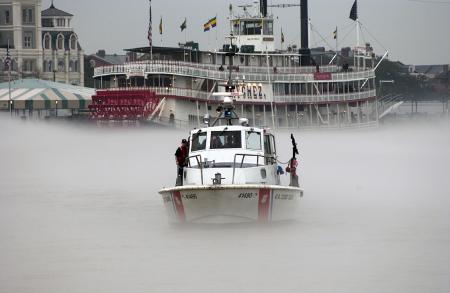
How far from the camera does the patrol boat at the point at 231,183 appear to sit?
40.2m

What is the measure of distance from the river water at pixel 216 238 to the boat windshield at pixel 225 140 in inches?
116

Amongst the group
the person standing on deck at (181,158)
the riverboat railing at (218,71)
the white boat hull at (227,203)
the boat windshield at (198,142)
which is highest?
the riverboat railing at (218,71)

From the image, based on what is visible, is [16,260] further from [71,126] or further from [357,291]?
[71,126]

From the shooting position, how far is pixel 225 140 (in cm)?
4284

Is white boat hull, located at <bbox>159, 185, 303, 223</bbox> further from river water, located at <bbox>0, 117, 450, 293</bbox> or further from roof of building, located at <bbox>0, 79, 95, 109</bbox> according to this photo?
roof of building, located at <bbox>0, 79, 95, 109</bbox>

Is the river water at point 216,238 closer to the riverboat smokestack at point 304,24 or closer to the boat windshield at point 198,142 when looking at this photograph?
the boat windshield at point 198,142

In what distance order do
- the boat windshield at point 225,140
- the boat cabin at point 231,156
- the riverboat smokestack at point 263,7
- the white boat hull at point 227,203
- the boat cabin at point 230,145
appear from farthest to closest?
the riverboat smokestack at point 263,7
the boat windshield at point 225,140
the boat cabin at point 230,145
the boat cabin at point 231,156
the white boat hull at point 227,203

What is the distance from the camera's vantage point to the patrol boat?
4016 cm

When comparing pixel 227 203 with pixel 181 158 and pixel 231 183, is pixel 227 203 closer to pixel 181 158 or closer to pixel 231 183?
pixel 231 183

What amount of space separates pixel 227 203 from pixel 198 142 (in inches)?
140

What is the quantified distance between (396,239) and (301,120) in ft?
274

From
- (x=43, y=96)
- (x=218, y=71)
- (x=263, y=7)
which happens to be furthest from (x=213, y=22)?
(x=43, y=96)

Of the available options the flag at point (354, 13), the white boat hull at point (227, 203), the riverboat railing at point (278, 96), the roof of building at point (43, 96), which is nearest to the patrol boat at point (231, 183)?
the white boat hull at point (227, 203)

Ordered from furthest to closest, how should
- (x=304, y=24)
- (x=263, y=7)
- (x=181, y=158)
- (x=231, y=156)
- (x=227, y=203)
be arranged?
(x=304, y=24) → (x=263, y=7) → (x=181, y=158) → (x=231, y=156) → (x=227, y=203)
